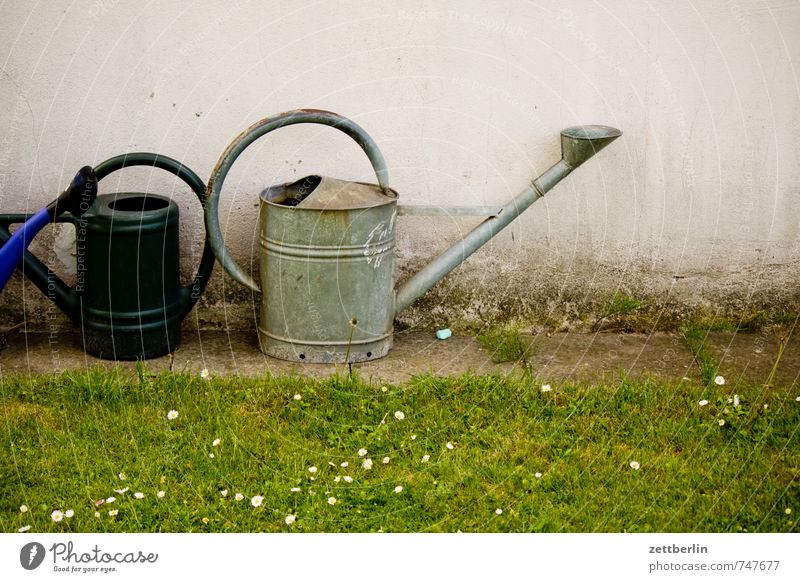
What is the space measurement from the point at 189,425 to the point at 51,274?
3.05 ft

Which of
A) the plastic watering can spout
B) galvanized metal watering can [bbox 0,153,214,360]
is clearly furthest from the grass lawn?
the plastic watering can spout

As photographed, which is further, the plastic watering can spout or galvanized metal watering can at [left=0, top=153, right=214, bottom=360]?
galvanized metal watering can at [left=0, top=153, right=214, bottom=360]

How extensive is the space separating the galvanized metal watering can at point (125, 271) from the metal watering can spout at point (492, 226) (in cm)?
80

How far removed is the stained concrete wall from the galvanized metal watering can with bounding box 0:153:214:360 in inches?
9.9

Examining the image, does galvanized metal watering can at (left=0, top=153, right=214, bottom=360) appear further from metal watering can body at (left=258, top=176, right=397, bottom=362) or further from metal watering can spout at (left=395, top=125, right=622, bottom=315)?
metal watering can spout at (left=395, top=125, right=622, bottom=315)

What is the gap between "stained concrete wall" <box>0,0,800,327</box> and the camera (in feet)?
12.4

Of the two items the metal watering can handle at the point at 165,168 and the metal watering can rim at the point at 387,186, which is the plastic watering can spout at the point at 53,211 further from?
the metal watering can rim at the point at 387,186

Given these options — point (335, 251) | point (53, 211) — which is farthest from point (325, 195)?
point (53, 211)

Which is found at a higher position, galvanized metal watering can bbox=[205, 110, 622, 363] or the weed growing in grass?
galvanized metal watering can bbox=[205, 110, 622, 363]

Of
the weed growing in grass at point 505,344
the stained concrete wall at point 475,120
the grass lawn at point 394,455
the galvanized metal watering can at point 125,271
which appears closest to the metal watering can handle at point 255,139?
the galvanized metal watering can at point 125,271

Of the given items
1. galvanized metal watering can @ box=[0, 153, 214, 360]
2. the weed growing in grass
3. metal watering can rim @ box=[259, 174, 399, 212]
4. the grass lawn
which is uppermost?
metal watering can rim @ box=[259, 174, 399, 212]

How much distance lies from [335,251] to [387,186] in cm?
32

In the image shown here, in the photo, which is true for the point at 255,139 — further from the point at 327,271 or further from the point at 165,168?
the point at 327,271

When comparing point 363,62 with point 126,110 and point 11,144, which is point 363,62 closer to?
point 126,110
